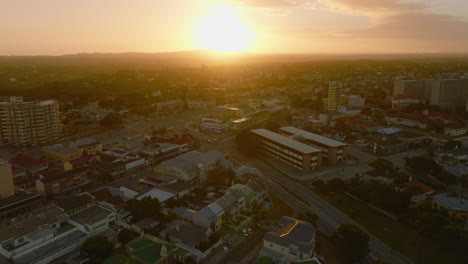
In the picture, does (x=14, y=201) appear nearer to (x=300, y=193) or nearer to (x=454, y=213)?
(x=300, y=193)

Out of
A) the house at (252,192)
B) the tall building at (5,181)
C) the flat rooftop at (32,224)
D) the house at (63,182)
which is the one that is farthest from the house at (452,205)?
the tall building at (5,181)

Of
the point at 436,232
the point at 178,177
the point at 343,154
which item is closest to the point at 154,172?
the point at 178,177

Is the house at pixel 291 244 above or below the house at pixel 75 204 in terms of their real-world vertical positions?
below

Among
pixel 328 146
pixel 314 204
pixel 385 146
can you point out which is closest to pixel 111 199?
pixel 314 204

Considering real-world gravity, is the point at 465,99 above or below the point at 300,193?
above

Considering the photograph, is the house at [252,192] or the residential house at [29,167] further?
the residential house at [29,167]

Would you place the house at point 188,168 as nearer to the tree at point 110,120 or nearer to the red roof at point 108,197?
the red roof at point 108,197
